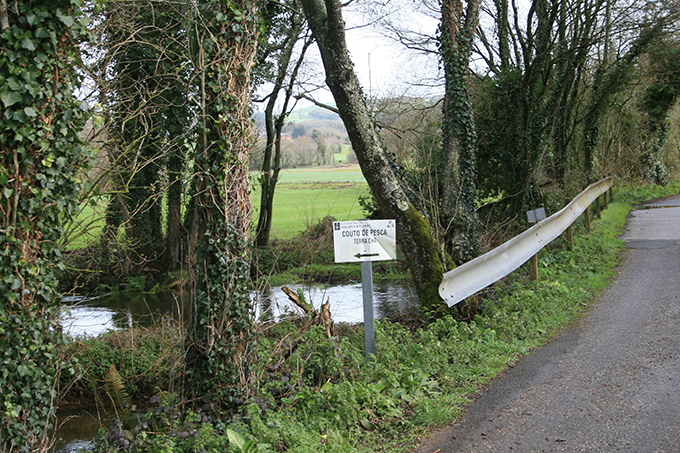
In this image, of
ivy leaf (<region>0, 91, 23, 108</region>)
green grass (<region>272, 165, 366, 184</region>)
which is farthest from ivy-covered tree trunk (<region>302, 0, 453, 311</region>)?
green grass (<region>272, 165, 366, 184</region>)

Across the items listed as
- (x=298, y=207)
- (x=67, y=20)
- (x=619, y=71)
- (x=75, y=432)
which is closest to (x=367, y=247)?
(x=67, y=20)

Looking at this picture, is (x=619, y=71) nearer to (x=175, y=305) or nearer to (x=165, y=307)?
(x=175, y=305)

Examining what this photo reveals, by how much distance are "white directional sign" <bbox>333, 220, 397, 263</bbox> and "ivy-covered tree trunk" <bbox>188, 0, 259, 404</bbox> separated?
1.07 m

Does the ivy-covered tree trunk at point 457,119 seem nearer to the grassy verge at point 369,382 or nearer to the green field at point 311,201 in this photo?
the green field at point 311,201

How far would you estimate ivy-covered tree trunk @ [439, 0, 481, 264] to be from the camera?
10508mm

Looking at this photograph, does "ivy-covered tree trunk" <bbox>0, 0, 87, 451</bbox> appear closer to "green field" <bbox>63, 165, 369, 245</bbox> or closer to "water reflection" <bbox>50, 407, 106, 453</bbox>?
"green field" <bbox>63, 165, 369, 245</bbox>

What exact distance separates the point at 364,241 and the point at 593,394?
2.53m

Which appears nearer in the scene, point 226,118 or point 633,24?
point 226,118

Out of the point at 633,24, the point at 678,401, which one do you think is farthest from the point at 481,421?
the point at 633,24

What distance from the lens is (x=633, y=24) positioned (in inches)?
629

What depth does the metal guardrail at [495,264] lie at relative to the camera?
21.2 ft

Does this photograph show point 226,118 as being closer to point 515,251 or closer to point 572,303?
point 515,251

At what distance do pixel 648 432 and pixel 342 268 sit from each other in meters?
14.6

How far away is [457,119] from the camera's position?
35.0 feet
